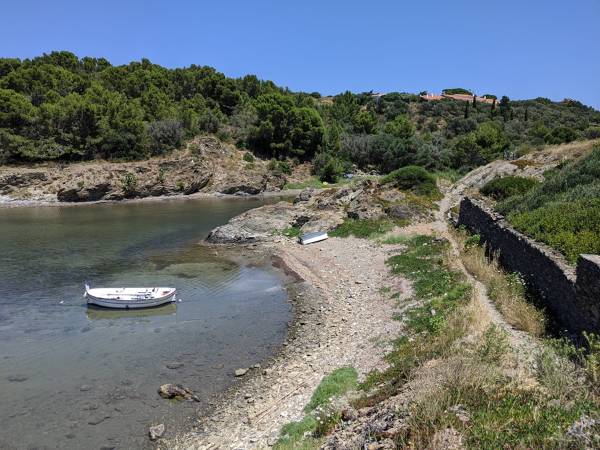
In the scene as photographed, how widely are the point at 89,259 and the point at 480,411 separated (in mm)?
28888

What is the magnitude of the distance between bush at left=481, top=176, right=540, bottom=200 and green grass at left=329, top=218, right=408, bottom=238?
6429 millimetres

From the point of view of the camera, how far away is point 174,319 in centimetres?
Result: 1955

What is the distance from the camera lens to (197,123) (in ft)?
258

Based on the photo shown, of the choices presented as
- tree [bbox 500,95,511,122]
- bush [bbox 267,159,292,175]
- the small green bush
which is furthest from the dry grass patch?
tree [bbox 500,95,511,122]

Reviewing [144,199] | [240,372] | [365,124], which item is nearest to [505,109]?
[365,124]

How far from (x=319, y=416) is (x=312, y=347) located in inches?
215

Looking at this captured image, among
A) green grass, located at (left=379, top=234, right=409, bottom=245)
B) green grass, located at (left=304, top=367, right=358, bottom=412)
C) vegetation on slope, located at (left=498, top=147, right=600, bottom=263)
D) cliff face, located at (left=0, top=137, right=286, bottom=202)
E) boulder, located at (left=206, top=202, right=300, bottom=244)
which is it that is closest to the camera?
green grass, located at (left=304, top=367, right=358, bottom=412)

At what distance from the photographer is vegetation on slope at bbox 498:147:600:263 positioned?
14.1 m

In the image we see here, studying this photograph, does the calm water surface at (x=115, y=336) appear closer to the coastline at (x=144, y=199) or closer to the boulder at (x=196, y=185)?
the coastline at (x=144, y=199)

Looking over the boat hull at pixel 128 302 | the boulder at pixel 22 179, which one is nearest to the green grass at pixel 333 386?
the boat hull at pixel 128 302

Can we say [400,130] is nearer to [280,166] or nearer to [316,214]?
[280,166]

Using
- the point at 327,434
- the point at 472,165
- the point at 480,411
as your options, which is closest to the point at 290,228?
the point at 327,434

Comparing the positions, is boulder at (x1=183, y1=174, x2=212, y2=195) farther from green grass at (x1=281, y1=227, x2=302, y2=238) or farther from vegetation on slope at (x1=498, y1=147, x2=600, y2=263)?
vegetation on slope at (x1=498, y1=147, x2=600, y2=263)

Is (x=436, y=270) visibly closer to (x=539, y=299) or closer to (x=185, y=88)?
(x=539, y=299)
